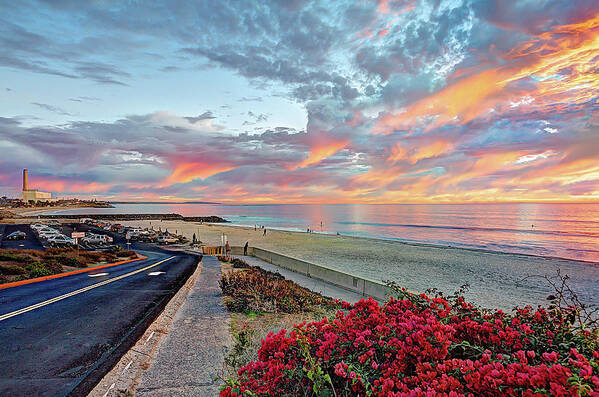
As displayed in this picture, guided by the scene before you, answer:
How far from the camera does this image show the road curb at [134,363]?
15.5 ft

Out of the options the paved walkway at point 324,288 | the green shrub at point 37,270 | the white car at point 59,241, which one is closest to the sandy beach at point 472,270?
the paved walkway at point 324,288

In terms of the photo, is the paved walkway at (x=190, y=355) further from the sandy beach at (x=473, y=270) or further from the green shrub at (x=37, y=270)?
the sandy beach at (x=473, y=270)

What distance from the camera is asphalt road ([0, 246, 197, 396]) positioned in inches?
198

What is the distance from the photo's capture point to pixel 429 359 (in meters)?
2.88

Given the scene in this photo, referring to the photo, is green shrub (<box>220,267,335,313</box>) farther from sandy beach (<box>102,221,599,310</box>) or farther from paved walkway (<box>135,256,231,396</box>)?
sandy beach (<box>102,221,599,310</box>)

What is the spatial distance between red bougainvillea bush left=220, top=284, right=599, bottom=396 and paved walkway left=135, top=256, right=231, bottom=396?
235cm

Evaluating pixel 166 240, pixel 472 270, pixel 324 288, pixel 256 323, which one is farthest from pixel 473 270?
pixel 166 240

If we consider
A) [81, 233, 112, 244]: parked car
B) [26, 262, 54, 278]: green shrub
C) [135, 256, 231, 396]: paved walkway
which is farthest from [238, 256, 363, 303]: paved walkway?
[81, 233, 112, 244]: parked car

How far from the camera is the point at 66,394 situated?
4.61m

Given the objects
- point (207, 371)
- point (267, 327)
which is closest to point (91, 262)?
point (267, 327)

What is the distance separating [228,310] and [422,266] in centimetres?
2101

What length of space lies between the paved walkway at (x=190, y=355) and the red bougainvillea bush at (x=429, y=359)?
7.72ft

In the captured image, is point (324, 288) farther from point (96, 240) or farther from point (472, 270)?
point (96, 240)

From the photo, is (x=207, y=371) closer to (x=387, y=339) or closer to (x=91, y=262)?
(x=387, y=339)
